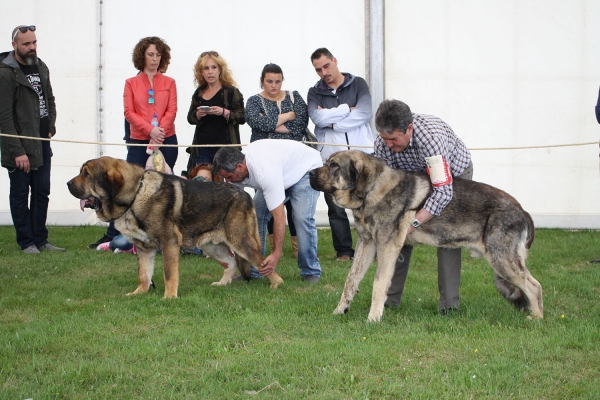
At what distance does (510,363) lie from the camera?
15.8ft

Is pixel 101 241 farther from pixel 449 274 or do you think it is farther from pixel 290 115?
pixel 449 274

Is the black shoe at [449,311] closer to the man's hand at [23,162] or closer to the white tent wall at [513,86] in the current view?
the white tent wall at [513,86]

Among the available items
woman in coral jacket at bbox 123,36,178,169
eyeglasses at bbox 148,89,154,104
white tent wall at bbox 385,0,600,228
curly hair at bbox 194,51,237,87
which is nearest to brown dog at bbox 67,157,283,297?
curly hair at bbox 194,51,237,87

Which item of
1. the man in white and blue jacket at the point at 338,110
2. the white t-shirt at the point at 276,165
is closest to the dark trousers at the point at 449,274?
the white t-shirt at the point at 276,165

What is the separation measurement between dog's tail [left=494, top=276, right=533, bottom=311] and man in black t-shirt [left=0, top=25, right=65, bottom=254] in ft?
19.9

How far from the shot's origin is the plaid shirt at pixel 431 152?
5848 millimetres

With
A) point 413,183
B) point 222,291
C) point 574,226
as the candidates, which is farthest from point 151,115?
point 574,226

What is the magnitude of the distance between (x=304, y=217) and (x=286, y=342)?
260 cm

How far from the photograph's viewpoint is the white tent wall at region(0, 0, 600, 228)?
11484mm

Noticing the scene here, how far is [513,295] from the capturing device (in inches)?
241

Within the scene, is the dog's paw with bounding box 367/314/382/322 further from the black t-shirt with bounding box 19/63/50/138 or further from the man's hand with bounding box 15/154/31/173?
the black t-shirt with bounding box 19/63/50/138

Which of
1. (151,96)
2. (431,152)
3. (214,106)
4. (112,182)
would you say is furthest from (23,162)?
(431,152)

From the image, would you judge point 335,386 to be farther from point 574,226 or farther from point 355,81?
point 574,226

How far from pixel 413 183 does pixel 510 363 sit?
1738 millimetres
